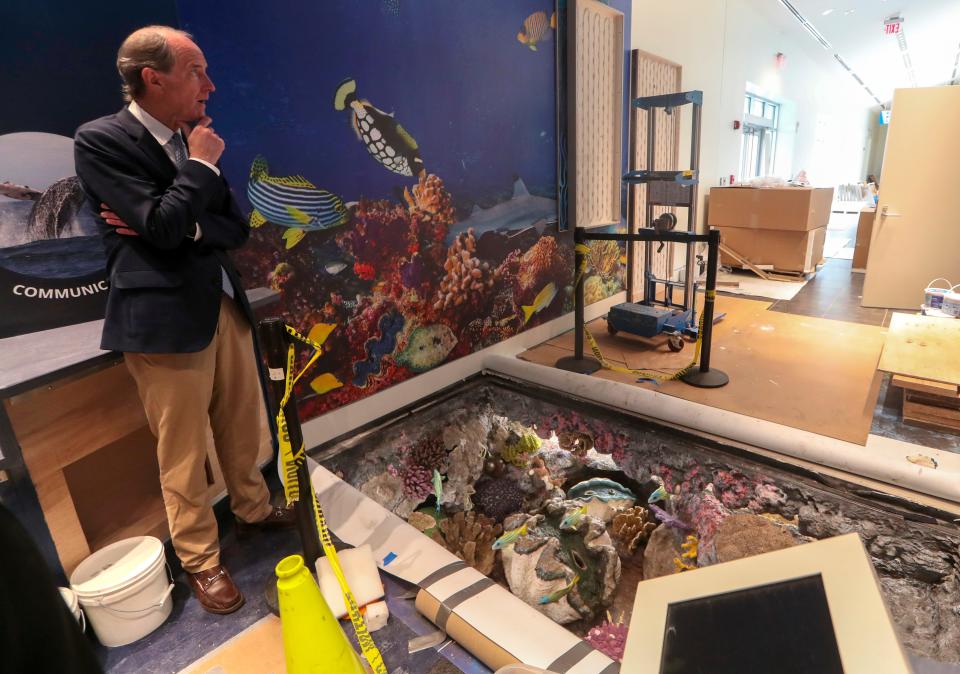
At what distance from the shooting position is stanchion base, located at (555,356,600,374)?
349cm

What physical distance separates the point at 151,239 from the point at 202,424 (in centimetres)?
63

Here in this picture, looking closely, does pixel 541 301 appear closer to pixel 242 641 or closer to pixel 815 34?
pixel 242 641

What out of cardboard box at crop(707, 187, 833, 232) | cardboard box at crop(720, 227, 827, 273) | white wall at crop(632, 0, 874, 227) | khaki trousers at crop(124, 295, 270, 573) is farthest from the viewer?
cardboard box at crop(720, 227, 827, 273)

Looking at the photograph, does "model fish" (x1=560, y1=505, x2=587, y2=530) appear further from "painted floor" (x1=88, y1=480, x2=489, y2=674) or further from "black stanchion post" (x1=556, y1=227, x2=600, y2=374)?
"painted floor" (x1=88, y1=480, x2=489, y2=674)

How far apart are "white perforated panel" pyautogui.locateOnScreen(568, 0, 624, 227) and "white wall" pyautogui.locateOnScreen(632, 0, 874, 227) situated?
0.50m

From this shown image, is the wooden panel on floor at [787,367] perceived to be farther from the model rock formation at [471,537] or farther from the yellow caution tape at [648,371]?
the model rock formation at [471,537]

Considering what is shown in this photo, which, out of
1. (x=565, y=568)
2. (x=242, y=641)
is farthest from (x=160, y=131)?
(x=565, y=568)

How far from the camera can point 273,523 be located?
83.7 inches

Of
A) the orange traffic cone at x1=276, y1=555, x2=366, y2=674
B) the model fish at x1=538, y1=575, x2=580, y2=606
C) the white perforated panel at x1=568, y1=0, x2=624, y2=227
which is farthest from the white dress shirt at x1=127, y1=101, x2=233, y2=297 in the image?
the white perforated panel at x1=568, y1=0, x2=624, y2=227

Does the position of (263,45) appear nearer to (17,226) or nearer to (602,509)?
(17,226)

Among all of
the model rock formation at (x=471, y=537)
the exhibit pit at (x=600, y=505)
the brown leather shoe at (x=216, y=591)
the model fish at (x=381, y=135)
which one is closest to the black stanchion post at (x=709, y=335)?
the exhibit pit at (x=600, y=505)

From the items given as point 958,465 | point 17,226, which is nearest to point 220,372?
point 17,226

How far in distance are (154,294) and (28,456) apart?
1.97 feet

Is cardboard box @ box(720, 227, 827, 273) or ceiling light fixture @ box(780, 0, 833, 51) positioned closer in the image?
cardboard box @ box(720, 227, 827, 273)
